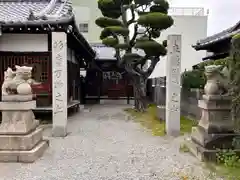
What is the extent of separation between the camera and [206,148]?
18.1 ft

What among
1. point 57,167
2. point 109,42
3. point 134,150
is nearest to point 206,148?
point 134,150

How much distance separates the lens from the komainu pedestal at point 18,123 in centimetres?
550

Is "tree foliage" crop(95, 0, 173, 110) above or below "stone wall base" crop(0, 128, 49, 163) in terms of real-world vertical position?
above

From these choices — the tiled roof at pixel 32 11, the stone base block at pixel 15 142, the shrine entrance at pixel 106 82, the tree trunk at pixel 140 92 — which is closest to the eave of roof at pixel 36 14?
the tiled roof at pixel 32 11

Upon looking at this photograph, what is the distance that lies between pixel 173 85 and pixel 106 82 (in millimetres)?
13679

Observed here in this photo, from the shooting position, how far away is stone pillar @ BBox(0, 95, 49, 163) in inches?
216

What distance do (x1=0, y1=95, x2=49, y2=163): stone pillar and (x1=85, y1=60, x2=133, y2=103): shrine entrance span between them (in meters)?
14.9

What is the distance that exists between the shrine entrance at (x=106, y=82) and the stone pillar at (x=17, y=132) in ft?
48.8

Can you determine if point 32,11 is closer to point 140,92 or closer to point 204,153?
point 140,92

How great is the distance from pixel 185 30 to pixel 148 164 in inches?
789

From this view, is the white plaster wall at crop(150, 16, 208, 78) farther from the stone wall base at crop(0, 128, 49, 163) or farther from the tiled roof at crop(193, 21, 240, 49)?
the stone wall base at crop(0, 128, 49, 163)

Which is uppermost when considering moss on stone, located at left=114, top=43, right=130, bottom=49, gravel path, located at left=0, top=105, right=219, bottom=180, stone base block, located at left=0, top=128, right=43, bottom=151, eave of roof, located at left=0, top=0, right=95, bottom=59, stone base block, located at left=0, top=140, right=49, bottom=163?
eave of roof, located at left=0, top=0, right=95, bottom=59

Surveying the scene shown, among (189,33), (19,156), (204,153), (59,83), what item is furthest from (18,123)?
(189,33)

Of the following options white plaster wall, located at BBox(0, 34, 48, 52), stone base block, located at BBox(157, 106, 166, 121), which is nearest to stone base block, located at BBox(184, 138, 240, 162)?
stone base block, located at BBox(157, 106, 166, 121)
